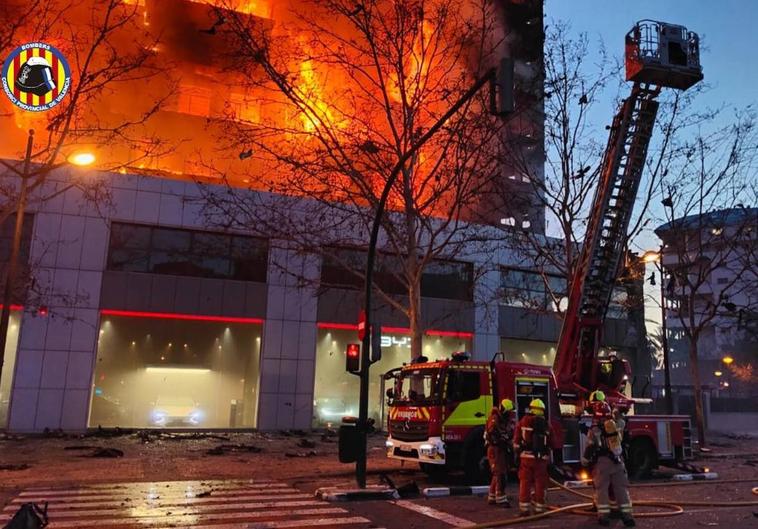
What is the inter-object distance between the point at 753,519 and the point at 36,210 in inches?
799

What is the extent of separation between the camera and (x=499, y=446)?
9.91 metres

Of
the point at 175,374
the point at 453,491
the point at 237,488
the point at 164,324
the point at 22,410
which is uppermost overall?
the point at 164,324

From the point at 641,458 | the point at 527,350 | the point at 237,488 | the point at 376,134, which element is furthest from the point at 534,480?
the point at 527,350

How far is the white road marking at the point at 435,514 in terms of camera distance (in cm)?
806

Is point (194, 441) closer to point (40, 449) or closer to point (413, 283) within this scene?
point (40, 449)

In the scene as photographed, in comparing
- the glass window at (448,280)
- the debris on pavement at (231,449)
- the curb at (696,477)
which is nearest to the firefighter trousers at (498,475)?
the curb at (696,477)

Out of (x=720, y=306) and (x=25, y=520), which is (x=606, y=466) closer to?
(x=25, y=520)

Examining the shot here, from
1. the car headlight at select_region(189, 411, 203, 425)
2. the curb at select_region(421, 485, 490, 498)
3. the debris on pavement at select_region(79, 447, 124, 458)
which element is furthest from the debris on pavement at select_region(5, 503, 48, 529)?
the car headlight at select_region(189, 411, 203, 425)

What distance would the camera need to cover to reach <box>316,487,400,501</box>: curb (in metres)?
9.81

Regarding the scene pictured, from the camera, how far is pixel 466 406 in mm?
11656

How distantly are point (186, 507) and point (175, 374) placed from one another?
12967mm

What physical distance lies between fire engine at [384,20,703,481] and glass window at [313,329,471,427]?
9749mm

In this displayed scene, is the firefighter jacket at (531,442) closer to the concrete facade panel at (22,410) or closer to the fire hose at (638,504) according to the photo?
the fire hose at (638,504)

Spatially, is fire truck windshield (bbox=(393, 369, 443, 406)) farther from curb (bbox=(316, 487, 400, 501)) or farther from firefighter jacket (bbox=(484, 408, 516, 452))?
curb (bbox=(316, 487, 400, 501))
